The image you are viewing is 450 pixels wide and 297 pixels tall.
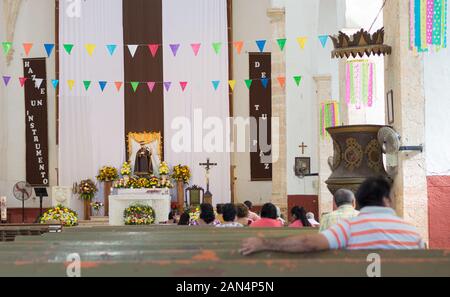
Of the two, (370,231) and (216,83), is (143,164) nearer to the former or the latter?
(216,83)

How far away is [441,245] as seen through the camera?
8.87 meters

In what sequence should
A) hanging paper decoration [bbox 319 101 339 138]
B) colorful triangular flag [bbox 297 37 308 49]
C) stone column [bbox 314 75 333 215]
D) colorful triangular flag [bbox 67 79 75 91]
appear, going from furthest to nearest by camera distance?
colorful triangular flag [bbox 67 79 75 91]
colorful triangular flag [bbox 297 37 308 49]
stone column [bbox 314 75 333 215]
hanging paper decoration [bbox 319 101 339 138]

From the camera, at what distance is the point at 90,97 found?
2247cm

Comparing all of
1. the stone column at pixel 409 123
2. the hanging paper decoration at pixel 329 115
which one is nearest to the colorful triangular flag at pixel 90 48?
the hanging paper decoration at pixel 329 115

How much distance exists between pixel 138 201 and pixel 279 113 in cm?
422

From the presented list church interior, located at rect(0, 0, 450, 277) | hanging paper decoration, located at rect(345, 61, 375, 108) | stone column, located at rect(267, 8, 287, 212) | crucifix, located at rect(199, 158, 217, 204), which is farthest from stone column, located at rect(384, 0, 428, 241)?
crucifix, located at rect(199, 158, 217, 204)

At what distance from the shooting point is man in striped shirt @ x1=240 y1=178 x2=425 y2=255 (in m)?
3.68

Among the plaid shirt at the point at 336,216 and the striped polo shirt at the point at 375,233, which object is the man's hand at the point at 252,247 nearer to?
the striped polo shirt at the point at 375,233

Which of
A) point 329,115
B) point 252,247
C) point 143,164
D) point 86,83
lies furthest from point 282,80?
point 252,247

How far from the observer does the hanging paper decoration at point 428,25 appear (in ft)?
27.6

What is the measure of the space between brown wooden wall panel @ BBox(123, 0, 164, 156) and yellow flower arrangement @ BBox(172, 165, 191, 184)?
1.45 meters

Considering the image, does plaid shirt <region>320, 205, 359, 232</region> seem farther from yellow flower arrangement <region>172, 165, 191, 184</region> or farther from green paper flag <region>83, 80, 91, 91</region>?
green paper flag <region>83, 80, 91, 91</region>

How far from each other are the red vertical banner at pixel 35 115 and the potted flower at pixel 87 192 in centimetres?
151
